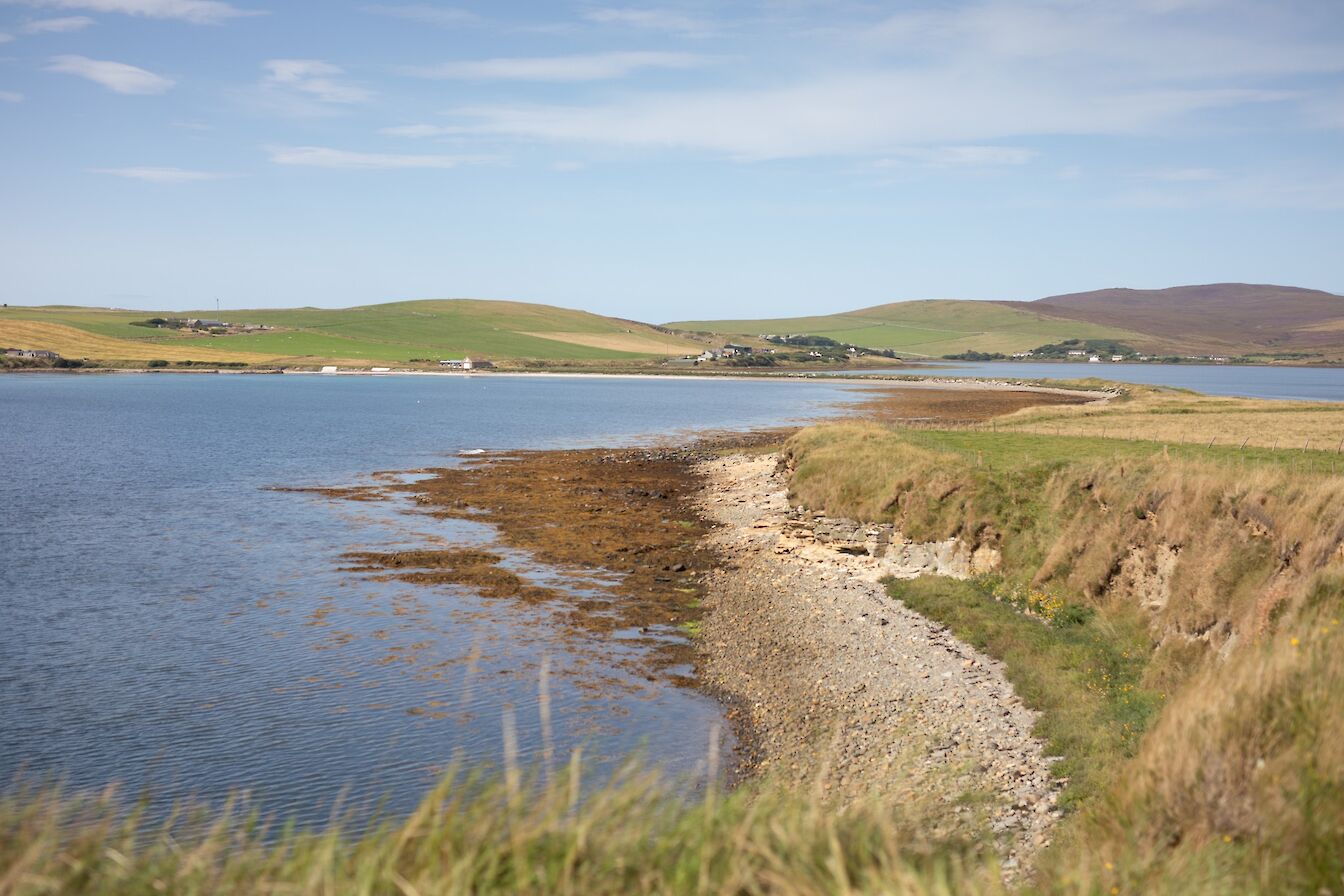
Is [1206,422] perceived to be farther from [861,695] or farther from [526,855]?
[526,855]

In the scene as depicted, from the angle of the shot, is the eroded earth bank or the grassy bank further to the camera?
the eroded earth bank

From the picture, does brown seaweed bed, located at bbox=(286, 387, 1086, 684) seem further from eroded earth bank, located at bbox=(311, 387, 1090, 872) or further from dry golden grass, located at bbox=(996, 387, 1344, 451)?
dry golden grass, located at bbox=(996, 387, 1344, 451)

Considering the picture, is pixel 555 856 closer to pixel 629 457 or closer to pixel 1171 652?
pixel 1171 652

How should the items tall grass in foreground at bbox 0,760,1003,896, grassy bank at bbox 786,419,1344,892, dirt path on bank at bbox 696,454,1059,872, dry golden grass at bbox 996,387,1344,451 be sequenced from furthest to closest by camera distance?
dry golden grass at bbox 996,387,1344,451 → dirt path on bank at bbox 696,454,1059,872 → grassy bank at bbox 786,419,1344,892 → tall grass in foreground at bbox 0,760,1003,896

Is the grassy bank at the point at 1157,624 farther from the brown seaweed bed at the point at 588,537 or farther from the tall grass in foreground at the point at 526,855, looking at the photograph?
the brown seaweed bed at the point at 588,537

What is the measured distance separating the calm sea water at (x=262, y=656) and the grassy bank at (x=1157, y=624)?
14.6 ft

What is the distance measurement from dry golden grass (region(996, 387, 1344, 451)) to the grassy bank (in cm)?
587

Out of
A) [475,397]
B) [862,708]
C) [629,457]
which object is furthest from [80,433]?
[862,708]

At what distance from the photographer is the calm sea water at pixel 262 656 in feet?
60.5

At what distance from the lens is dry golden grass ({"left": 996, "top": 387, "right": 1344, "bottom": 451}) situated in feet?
140

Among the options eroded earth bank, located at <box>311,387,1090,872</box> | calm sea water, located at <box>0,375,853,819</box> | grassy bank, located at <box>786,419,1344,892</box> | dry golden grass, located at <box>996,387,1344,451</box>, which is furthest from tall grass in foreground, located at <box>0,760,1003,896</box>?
dry golden grass, located at <box>996,387,1344,451</box>

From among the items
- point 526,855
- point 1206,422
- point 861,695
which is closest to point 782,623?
point 861,695

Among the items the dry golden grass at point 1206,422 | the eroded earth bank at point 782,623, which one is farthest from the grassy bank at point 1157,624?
the dry golden grass at point 1206,422

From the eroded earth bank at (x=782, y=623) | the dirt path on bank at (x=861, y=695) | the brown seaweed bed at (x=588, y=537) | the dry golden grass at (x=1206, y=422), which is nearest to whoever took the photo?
the dirt path on bank at (x=861, y=695)
